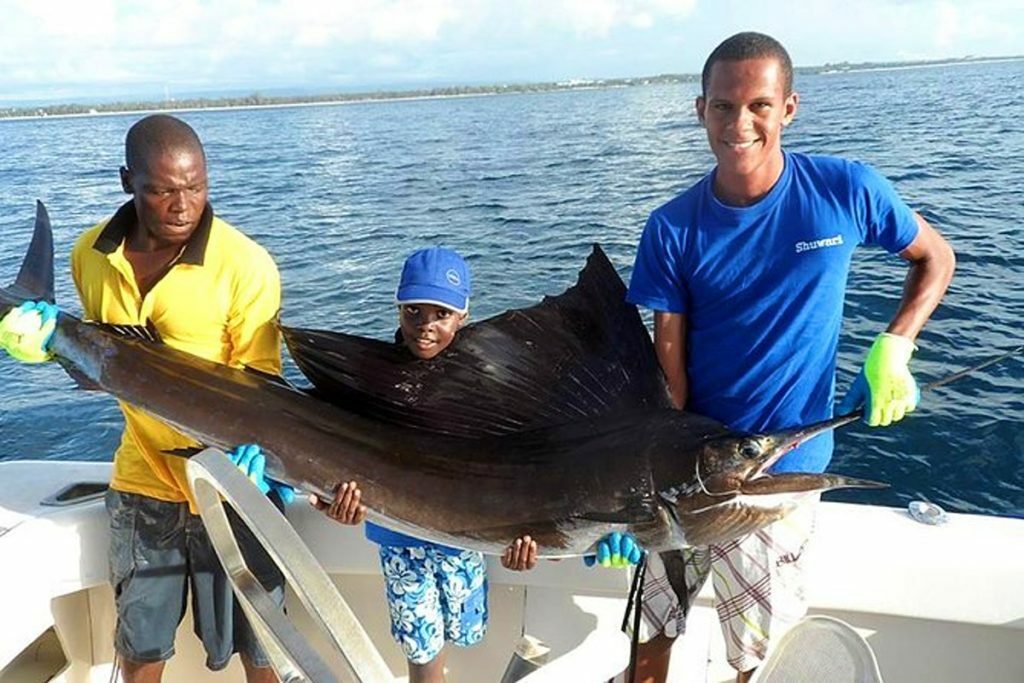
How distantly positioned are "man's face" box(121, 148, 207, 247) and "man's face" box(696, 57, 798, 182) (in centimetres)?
115

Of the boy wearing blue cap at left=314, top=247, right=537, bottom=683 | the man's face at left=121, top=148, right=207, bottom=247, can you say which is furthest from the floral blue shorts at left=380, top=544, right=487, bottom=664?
the man's face at left=121, top=148, right=207, bottom=247

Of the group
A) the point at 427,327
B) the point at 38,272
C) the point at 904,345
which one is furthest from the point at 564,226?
the point at 904,345

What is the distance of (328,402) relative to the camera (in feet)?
6.48

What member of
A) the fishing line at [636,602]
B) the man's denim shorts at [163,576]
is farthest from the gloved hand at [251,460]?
the fishing line at [636,602]

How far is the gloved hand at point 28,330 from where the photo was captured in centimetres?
203

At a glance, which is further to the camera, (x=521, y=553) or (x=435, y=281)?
(x=435, y=281)

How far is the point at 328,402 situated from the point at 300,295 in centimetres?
733

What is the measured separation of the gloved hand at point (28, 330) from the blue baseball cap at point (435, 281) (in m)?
0.84

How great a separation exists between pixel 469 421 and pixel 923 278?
1.05 m

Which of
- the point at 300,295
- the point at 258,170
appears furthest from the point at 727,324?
the point at 258,170

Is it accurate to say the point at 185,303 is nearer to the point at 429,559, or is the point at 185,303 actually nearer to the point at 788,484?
the point at 429,559

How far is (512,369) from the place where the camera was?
194 cm

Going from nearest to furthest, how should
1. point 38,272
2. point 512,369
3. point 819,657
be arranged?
point 819,657 → point 512,369 → point 38,272

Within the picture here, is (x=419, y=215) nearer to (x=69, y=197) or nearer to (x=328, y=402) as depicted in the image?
(x=69, y=197)
